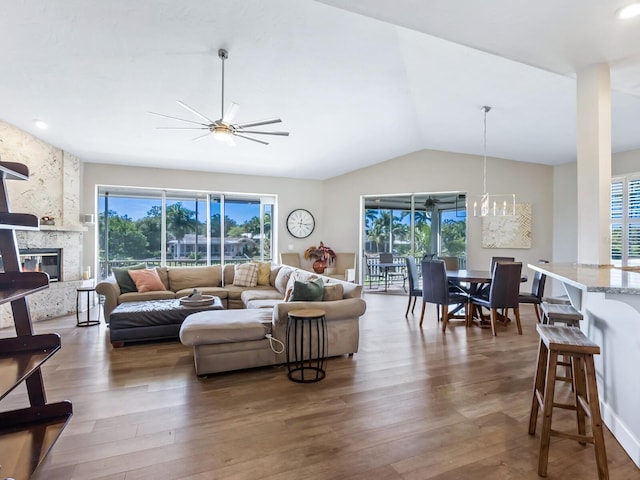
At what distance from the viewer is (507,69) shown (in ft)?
11.5

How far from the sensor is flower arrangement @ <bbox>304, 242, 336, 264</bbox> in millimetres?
7781

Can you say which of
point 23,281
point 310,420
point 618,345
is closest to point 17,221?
point 23,281

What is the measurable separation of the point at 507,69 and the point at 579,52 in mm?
1010

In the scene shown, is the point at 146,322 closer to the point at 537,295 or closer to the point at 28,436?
the point at 28,436

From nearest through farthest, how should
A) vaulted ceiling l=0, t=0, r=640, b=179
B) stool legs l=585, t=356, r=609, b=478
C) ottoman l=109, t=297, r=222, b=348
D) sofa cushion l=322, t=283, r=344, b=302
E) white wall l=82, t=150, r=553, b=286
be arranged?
stool legs l=585, t=356, r=609, b=478 < vaulted ceiling l=0, t=0, r=640, b=179 < sofa cushion l=322, t=283, r=344, b=302 < ottoman l=109, t=297, r=222, b=348 < white wall l=82, t=150, r=553, b=286

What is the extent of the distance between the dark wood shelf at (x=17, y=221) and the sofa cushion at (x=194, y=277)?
4.14 meters

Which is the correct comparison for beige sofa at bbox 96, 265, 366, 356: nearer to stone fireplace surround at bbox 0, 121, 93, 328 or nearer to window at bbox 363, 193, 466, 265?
stone fireplace surround at bbox 0, 121, 93, 328

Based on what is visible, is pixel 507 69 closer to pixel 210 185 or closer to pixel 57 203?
pixel 210 185

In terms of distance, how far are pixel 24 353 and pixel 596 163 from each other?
13.2 ft

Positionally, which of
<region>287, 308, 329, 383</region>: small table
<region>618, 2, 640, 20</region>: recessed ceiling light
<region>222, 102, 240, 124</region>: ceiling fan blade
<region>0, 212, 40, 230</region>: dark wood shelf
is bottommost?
<region>287, 308, 329, 383</region>: small table

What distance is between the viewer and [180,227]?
7.07m

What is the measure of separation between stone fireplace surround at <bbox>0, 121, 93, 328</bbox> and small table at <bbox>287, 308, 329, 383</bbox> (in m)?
4.06

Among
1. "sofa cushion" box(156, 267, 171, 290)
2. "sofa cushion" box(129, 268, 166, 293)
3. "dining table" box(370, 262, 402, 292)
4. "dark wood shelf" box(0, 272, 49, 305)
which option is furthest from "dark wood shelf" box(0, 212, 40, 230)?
"dining table" box(370, 262, 402, 292)

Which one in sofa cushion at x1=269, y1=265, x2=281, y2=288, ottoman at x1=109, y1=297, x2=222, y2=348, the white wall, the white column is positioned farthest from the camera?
the white wall
